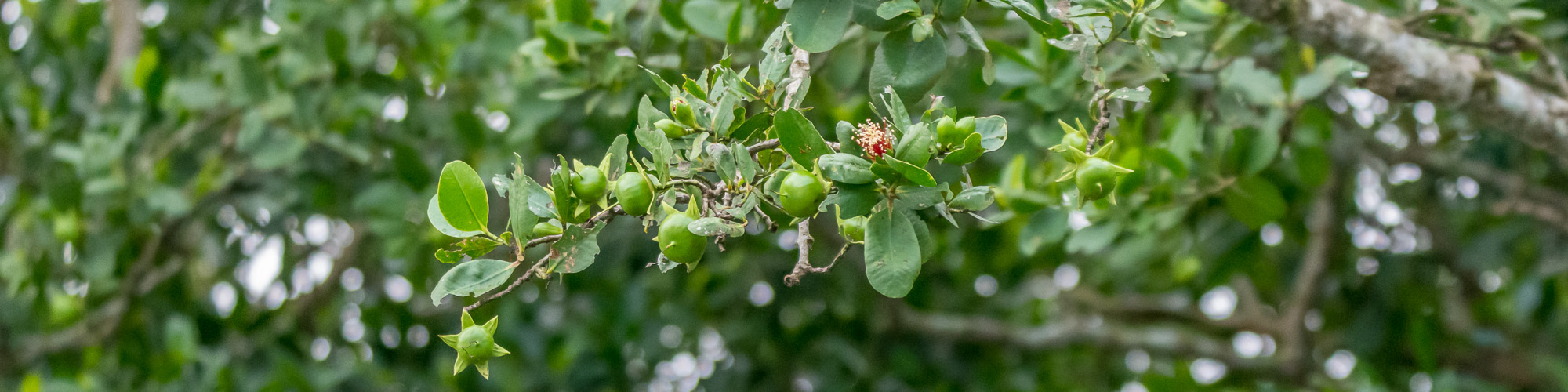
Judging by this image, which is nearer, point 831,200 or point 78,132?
point 831,200

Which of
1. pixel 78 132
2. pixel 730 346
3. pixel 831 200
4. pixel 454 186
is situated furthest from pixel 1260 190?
pixel 78 132

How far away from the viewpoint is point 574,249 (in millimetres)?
727

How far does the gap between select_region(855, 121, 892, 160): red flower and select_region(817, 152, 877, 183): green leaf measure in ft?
0.06

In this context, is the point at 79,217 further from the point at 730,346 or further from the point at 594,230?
the point at 594,230

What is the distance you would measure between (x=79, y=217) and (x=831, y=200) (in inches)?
92.5

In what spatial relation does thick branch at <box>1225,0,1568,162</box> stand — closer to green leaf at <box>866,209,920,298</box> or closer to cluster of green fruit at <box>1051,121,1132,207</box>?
cluster of green fruit at <box>1051,121,1132,207</box>

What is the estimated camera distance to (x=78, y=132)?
2.55 m

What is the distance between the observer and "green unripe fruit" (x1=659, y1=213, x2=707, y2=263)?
686 millimetres

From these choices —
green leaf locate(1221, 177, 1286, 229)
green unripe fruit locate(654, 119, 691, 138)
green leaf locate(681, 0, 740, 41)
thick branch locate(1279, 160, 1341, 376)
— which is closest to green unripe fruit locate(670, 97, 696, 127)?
green unripe fruit locate(654, 119, 691, 138)

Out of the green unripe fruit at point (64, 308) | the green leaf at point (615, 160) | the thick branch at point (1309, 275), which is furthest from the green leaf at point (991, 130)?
the green unripe fruit at point (64, 308)

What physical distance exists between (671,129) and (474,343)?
0.71 feet

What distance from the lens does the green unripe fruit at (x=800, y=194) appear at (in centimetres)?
67

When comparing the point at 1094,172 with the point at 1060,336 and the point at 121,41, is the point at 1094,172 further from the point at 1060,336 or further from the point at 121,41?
the point at 121,41

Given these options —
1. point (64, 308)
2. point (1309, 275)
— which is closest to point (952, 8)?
point (1309, 275)
